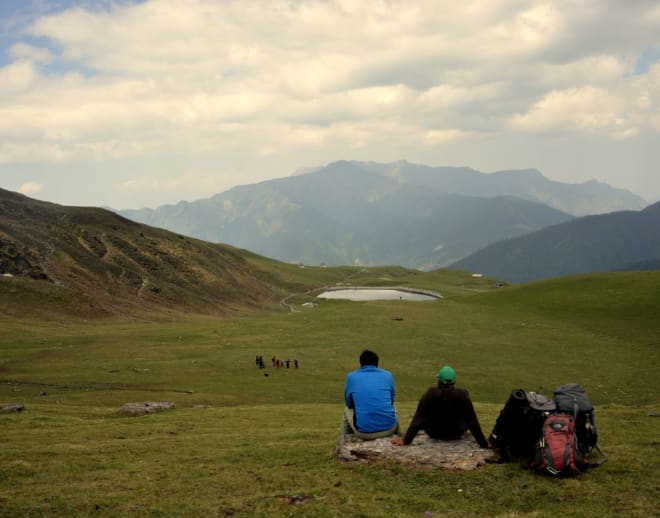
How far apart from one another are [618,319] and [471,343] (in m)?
26.7

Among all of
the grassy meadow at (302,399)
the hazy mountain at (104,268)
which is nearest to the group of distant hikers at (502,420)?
the grassy meadow at (302,399)

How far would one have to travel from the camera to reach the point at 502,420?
17.5 meters

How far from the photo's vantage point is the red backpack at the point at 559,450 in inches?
639

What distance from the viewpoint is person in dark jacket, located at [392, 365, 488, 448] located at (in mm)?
17953

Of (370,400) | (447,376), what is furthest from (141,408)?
(447,376)

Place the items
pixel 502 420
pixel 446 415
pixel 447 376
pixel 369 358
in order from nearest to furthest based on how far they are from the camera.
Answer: pixel 502 420 → pixel 447 376 → pixel 446 415 → pixel 369 358

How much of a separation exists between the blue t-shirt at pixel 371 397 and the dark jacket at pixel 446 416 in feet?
3.75

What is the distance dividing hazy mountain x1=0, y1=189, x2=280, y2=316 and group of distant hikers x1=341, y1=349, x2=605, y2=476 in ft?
297

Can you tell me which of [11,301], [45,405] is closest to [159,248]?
[11,301]

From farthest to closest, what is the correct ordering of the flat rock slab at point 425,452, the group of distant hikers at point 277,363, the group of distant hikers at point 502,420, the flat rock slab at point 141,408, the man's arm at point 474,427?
the group of distant hikers at point 277,363
the flat rock slab at point 141,408
the man's arm at point 474,427
the flat rock slab at point 425,452
the group of distant hikers at point 502,420

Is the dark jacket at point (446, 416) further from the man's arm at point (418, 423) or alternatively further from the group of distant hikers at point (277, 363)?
the group of distant hikers at point (277, 363)

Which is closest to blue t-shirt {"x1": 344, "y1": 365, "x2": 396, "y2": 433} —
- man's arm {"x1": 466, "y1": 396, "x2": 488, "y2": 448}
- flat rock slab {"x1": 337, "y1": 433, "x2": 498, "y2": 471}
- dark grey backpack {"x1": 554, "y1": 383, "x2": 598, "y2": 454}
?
flat rock slab {"x1": 337, "y1": 433, "x2": 498, "y2": 471}

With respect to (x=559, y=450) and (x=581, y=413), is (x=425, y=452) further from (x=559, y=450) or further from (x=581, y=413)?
(x=581, y=413)

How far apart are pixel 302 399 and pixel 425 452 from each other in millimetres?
28535
